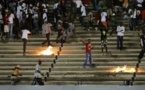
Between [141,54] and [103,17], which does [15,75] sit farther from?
[103,17]

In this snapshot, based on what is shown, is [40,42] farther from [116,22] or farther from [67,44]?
[116,22]

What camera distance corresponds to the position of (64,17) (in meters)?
34.1

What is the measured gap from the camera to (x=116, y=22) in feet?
112

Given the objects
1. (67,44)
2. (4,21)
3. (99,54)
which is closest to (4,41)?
(4,21)

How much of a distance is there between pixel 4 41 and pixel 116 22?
697 cm

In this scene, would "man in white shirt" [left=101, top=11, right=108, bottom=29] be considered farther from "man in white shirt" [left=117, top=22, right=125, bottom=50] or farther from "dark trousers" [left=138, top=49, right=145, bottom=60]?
"dark trousers" [left=138, top=49, right=145, bottom=60]

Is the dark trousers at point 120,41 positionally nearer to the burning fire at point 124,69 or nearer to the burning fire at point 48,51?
the burning fire at point 124,69

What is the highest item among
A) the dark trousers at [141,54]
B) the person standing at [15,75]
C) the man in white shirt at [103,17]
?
the man in white shirt at [103,17]

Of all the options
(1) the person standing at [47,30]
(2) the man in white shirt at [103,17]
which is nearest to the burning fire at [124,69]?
(2) the man in white shirt at [103,17]

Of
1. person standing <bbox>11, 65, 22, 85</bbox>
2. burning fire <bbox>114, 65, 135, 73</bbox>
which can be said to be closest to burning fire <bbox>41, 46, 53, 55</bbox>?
person standing <bbox>11, 65, 22, 85</bbox>

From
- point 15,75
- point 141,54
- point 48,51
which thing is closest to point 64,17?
point 48,51

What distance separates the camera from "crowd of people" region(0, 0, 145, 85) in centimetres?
3306

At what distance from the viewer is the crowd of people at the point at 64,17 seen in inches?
1302

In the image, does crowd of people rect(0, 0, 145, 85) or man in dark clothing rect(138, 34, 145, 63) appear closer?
man in dark clothing rect(138, 34, 145, 63)
